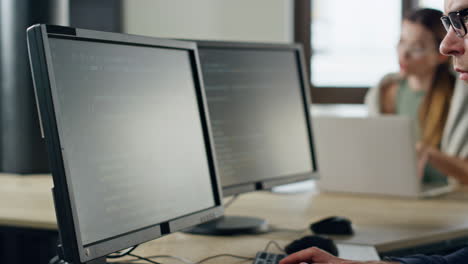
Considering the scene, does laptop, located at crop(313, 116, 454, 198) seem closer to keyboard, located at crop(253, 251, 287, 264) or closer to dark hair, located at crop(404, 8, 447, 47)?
dark hair, located at crop(404, 8, 447, 47)

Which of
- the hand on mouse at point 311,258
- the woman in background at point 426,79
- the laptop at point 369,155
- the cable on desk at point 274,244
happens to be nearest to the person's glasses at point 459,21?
the hand on mouse at point 311,258

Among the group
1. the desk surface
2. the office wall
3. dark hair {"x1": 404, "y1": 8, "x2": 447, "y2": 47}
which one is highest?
the office wall

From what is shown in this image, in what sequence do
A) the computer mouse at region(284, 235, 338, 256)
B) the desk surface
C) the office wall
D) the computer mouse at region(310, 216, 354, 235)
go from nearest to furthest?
the computer mouse at region(284, 235, 338, 256) < the desk surface < the computer mouse at region(310, 216, 354, 235) < the office wall

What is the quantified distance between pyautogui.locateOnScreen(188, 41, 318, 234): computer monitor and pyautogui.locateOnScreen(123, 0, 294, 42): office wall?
182 centimetres

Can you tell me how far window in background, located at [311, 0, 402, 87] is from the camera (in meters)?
3.41

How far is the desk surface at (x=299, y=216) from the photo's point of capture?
1288 millimetres

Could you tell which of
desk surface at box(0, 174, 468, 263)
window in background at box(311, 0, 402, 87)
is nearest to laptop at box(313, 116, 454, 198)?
desk surface at box(0, 174, 468, 263)

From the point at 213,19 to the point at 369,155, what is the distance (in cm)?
184

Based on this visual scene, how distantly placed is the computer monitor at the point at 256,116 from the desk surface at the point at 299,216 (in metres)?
0.10

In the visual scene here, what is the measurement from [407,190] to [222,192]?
2.57 ft

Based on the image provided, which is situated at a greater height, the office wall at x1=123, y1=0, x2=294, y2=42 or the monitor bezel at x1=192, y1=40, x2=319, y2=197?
the office wall at x1=123, y1=0, x2=294, y2=42

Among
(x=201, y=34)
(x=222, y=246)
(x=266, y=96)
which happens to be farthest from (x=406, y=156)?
(x=201, y=34)

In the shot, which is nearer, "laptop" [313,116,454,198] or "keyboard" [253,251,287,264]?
"keyboard" [253,251,287,264]

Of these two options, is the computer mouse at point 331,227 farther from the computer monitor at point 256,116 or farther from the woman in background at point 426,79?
the woman in background at point 426,79
